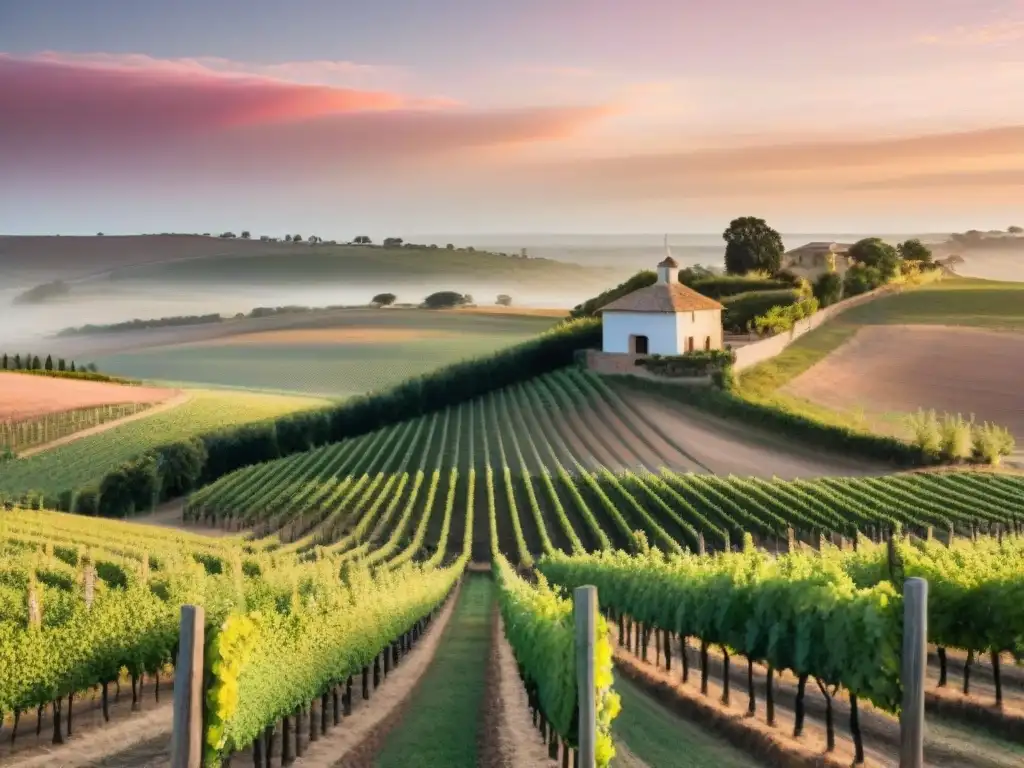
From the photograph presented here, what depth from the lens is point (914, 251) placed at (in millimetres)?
122938

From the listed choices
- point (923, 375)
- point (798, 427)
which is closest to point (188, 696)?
point (798, 427)

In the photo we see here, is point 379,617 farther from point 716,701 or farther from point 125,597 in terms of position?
point 716,701

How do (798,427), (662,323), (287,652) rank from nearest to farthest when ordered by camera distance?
1. (287,652)
2. (798,427)
3. (662,323)

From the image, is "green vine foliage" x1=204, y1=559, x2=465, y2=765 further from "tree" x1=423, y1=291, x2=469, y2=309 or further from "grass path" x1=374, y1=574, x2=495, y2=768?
"tree" x1=423, y1=291, x2=469, y2=309

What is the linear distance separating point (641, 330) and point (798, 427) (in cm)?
1380

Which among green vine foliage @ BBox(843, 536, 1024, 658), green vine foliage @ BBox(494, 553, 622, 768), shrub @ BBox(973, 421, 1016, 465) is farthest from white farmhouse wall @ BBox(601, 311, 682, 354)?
green vine foliage @ BBox(494, 553, 622, 768)

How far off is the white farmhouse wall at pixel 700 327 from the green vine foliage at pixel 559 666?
53.1 m

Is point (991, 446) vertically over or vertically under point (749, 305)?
under

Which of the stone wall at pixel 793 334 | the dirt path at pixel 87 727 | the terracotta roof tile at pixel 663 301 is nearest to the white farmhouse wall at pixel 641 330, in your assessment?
the terracotta roof tile at pixel 663 301

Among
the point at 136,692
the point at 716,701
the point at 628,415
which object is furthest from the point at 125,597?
the point at 628,415

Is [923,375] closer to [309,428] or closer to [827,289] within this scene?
[827,289]

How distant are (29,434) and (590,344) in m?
33.0

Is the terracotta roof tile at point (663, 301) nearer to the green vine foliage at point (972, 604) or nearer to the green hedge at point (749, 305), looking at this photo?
the green hedge at point (749, 305)

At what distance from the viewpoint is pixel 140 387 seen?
7438cm
